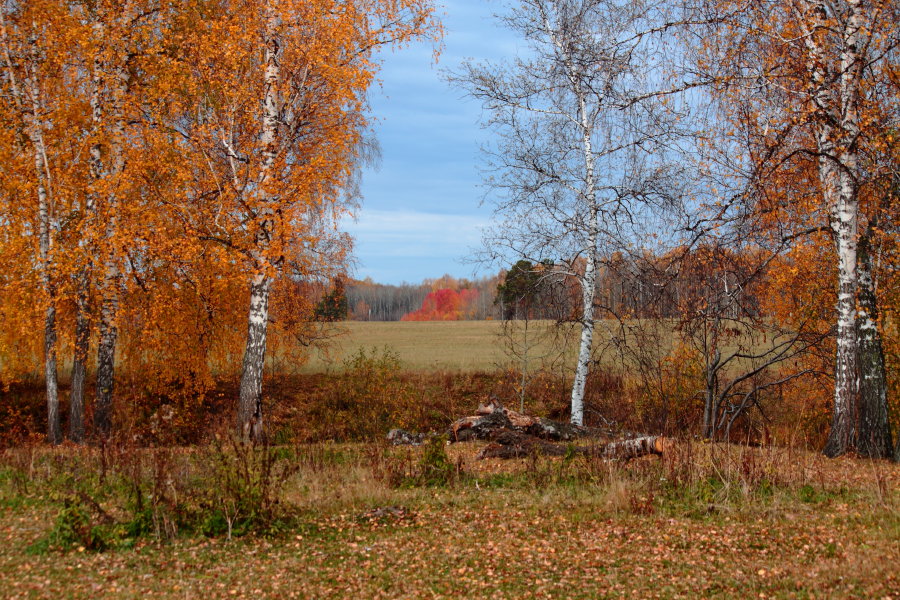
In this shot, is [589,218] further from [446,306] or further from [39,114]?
[446,306]

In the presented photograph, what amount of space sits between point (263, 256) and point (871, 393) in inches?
425

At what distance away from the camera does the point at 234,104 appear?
1422 cm

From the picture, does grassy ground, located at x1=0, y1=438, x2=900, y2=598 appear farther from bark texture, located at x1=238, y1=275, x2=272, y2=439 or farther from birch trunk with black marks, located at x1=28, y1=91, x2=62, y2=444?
birch trunk with black marks, located at x1=28, y1=91, x2=62, y2=444

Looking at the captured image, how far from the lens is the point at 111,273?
A: 15.6 m

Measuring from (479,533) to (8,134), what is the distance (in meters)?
14.3

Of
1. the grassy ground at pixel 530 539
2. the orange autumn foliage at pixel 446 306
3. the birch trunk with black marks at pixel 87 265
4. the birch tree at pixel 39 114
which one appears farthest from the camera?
the orange autumn foliage at pixel 446 306

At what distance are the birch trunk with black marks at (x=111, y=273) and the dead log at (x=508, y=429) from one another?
7590 mm

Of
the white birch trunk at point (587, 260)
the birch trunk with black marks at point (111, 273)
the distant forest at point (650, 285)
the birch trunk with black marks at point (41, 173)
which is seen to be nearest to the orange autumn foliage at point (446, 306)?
the distant forest at point (650, 285)

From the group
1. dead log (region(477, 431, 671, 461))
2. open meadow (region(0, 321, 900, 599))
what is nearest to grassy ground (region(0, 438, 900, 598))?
open meadow (region(0, 321, 900, 599))

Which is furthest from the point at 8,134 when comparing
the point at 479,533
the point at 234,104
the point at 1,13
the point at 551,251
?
Answer: the point at 479,533

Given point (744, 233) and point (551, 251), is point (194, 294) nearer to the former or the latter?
point (551, 251)

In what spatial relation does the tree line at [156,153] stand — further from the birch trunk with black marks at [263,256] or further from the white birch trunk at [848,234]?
the white birch trunk at [848,234]

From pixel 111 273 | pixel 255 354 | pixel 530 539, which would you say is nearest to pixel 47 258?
pixel 111 273

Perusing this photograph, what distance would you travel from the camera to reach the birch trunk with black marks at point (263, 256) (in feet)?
45.5
